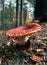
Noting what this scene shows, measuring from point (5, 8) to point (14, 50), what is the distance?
237 cm

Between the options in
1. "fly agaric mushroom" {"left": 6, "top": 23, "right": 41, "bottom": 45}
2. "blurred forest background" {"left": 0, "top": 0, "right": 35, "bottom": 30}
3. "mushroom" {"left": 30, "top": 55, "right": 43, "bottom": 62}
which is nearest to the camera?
"fly agaric mushroom" {"left": 6, "top": 23, "right": 41, "bottom": 45}

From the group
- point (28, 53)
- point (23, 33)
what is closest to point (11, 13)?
point (28, 53)

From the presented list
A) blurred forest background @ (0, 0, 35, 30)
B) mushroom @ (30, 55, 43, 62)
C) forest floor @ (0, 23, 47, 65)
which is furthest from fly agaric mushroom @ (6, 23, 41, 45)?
blurred forest background @ (0, 0, 35, 30)

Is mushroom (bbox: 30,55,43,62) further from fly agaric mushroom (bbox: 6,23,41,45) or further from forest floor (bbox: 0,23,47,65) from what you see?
fly agaric mushroom (bbox: 6,23,41,45)

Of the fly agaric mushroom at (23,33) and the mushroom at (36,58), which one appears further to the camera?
the mushroom at (36,58)

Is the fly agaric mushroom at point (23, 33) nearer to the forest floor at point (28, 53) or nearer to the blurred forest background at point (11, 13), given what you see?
the forest floor at point (28, 53)

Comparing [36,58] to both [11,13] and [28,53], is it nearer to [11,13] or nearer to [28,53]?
[28,53]

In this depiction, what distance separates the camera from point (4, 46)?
4707 millimetres

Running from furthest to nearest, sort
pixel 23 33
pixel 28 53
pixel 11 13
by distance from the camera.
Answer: pixel 11 13
pixel 28 53
pixel 23 33

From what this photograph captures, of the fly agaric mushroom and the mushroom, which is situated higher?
the fly agaric mushroom

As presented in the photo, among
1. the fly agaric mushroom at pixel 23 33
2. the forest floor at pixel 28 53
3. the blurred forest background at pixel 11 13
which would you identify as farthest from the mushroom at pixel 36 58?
the blurred forest background at pixel 11 13

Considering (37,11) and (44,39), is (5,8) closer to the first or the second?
(37,11)

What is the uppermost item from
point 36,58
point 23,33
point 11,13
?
point 23,33

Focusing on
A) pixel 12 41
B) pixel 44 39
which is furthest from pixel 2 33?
pixel 44 39
